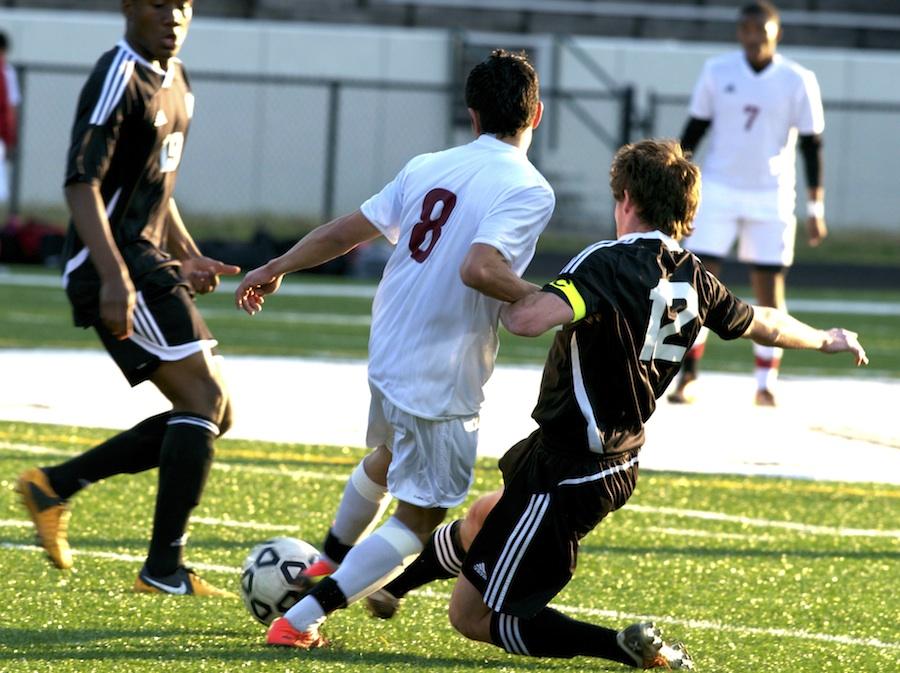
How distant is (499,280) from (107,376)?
6.42m

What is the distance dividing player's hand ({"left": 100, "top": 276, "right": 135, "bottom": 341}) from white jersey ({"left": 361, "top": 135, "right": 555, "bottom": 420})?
75 centimetres

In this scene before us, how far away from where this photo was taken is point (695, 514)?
6824 millimetres

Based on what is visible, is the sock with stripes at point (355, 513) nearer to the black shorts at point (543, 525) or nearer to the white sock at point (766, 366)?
the black shorts at point (543, 525)

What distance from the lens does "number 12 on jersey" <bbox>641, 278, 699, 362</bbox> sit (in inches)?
174

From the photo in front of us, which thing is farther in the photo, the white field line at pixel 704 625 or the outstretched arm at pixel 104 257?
the white field line at pixel 704 625

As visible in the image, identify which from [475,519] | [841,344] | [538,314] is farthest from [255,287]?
[841,344]

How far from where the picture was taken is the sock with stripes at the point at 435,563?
4871 millimetres

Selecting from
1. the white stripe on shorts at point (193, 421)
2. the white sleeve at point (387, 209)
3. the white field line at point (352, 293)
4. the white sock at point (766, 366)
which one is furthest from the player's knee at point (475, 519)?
the white field line at point (352, 293)

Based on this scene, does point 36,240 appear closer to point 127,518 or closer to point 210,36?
point 210,36

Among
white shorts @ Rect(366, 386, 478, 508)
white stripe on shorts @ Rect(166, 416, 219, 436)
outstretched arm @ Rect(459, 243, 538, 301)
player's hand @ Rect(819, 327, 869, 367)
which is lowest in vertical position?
white stripe on shorts @ Rect(166, 416, 219, 436)

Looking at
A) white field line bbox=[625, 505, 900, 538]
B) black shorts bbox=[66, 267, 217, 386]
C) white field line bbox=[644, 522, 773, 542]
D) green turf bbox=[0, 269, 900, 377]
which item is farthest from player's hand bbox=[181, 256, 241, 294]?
green turf bbox=[0, 269, 900, 377]

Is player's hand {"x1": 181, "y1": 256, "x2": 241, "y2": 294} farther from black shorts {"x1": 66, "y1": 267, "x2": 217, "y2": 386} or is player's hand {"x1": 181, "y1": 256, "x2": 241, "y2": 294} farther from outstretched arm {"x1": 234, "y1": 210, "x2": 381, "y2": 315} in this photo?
outstretched arm {"x1": 234, "y1": 210, "x2": 381, "y2": 315}

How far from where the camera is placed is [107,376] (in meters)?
10.2

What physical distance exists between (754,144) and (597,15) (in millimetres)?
19067
